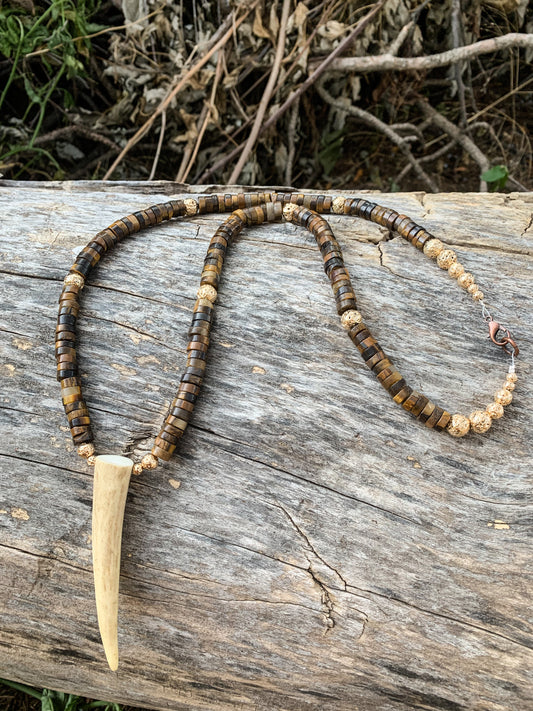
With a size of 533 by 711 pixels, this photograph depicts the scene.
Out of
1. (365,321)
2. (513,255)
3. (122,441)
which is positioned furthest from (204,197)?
(513,255)

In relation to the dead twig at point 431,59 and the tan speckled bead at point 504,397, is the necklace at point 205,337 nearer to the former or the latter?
the tan speckled bead at point 504,397

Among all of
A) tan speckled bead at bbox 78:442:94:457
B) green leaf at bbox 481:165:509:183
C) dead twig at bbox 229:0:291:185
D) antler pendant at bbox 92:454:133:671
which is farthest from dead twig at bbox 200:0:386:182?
antler pendant at bbox 92:454:133:671

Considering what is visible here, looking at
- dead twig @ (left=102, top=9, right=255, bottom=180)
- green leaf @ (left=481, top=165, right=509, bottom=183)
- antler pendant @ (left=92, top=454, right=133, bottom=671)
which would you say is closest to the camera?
antler pendant @ (left=92, top=454, right=133, bottom=671)

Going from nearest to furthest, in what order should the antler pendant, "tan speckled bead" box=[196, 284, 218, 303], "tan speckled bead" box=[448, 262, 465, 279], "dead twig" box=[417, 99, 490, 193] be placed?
the antler pendant → "tan speckled bead" box=[196, 284, 218, 303] → "tan speckled bead" box=[448, 262, 465, 279] → "dead twig" box=[417, 99, 490, 193]

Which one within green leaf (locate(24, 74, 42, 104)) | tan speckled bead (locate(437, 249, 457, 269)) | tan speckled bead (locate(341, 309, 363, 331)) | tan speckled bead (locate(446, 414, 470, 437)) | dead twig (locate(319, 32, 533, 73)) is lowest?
tan speckled bead (locate(446, 414, 470, 437))

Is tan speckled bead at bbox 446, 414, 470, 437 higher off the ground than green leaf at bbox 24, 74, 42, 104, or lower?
lower

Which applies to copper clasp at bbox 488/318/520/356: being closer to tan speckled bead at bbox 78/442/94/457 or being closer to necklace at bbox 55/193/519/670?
necklace at bbox 55/193/519/670

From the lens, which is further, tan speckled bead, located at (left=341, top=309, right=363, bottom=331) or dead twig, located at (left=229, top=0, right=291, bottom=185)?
dead twig, located at (left=229, top=0, right=291, bottom=185)

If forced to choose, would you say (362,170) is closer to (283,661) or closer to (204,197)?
(204,197)
